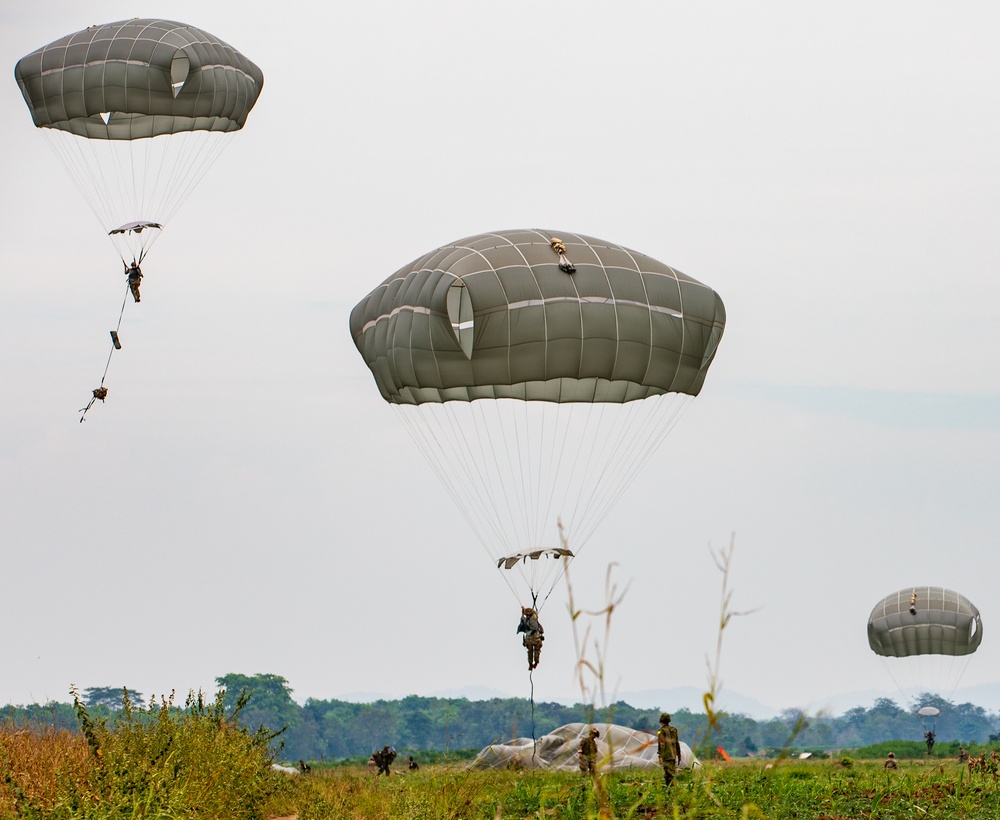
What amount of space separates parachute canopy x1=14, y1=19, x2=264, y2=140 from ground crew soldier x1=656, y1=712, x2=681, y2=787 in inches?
772

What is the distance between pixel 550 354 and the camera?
19.8m

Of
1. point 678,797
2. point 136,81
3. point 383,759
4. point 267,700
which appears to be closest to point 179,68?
point 136,81

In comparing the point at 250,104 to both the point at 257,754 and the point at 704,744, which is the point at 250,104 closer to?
the point at 257,754

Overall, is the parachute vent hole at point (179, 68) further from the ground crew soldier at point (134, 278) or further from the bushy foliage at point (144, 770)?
the bushy foliage at point (144, 770)

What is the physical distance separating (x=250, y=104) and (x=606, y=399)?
15675 mm

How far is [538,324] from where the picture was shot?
1962 centimetres

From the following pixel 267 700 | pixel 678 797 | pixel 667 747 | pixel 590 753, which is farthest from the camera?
pixel 267 700

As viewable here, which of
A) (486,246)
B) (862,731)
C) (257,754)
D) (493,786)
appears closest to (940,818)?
(493,786)

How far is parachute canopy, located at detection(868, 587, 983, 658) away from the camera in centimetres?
4059

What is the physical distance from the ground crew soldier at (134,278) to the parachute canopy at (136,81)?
3.59 m

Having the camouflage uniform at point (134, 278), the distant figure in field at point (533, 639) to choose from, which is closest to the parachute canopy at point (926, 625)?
the distant figure in field at point (533, 639)

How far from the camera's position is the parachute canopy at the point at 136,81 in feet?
94.2

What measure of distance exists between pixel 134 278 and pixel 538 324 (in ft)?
45.4

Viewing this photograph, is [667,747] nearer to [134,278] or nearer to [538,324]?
[538,324]
